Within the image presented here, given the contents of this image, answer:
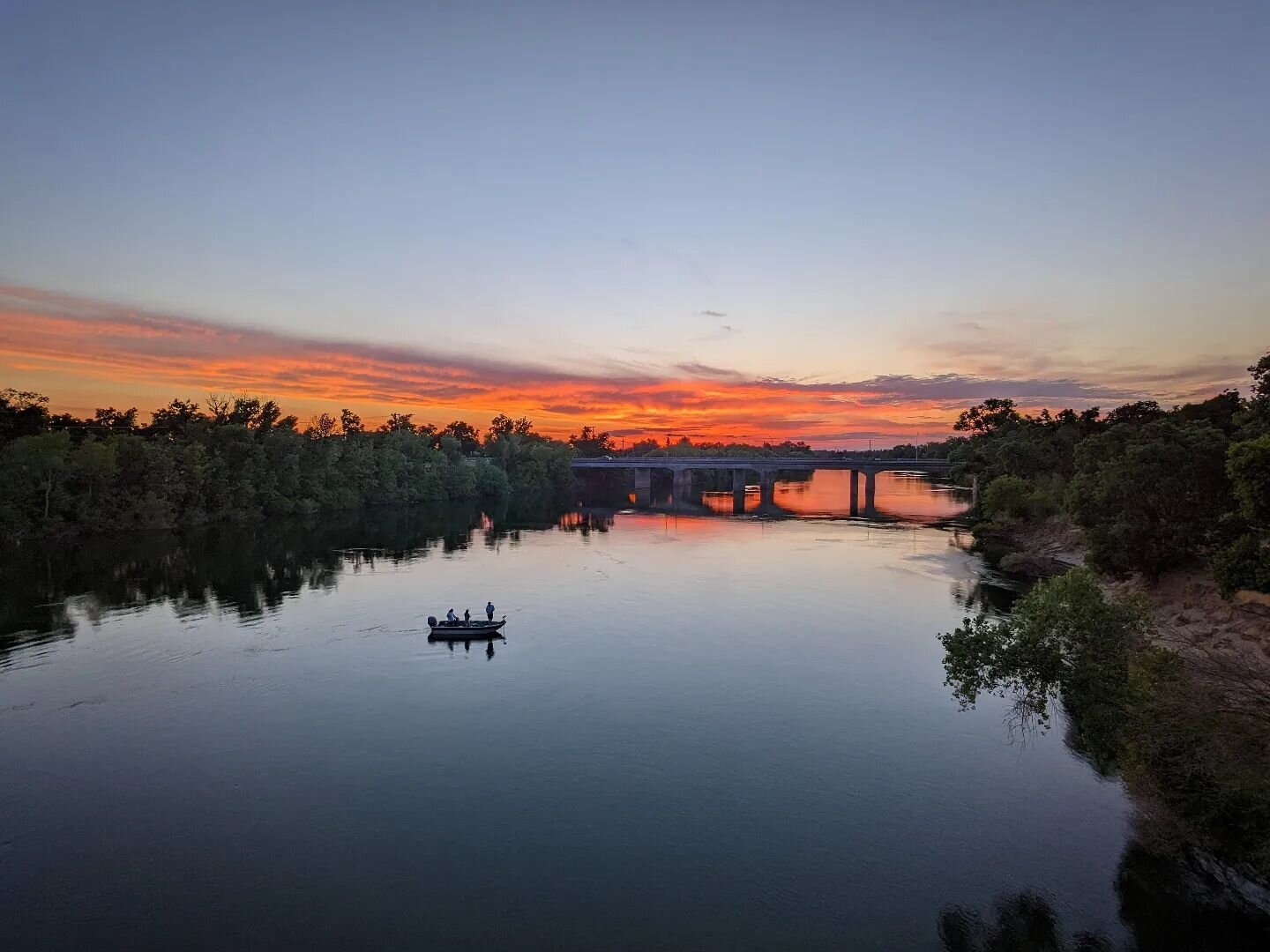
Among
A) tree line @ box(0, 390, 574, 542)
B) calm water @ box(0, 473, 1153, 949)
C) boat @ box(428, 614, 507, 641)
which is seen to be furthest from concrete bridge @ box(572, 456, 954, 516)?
calm water @ box(0, 473, 1153, 949)

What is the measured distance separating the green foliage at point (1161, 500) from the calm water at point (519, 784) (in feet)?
40.0

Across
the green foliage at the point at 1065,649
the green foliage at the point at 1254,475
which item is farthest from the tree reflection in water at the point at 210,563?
the green foliage at the point at 1254,475

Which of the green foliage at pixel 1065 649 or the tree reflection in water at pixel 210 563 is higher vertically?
the green foliage at pixel 1065 649

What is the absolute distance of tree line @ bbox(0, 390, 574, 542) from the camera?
8406 cm

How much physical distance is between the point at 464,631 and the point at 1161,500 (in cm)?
4458

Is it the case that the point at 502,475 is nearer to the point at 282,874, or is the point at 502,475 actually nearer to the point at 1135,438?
the point at 1135,438

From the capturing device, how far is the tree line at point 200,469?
276 feet

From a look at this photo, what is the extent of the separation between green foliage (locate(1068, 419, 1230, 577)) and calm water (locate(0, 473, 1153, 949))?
12.2m

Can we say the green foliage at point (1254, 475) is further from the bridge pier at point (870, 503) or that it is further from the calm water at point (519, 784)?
the bridge pier at point (870, 503)

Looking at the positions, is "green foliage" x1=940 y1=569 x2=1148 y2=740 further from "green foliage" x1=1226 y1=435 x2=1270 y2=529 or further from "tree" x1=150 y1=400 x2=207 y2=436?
"tree" x1=150 y1=400 x2=207 y2=436

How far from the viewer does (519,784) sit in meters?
27.4

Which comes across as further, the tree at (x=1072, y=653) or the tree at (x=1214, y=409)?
the tree at (x=1214, y=409)

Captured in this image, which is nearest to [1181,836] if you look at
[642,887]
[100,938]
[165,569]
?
[642,887]

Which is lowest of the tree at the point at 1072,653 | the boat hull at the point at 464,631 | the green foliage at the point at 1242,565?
the boat hull at the point at 464,631
